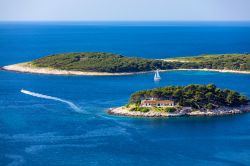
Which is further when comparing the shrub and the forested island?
the forested island

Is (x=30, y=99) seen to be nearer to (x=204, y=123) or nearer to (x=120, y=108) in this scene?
(x=120, y=108)

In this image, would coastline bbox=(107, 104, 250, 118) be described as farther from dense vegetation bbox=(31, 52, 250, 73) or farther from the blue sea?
dense vegetation bbox=(31, 52, 250, 73)

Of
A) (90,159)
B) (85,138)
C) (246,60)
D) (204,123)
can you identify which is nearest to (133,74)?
(246,60)

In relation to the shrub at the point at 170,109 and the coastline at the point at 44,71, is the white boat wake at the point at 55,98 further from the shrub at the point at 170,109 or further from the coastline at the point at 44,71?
the coastline at the point at 44,71

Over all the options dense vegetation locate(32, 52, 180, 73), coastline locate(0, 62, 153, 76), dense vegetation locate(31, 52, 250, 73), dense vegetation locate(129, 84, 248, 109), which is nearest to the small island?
dense vegetation locate(129, 84, 248, 109)

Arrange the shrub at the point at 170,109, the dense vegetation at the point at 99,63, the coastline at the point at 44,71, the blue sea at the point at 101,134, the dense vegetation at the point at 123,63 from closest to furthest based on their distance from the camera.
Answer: the blue sea at the point at 101,134, the shrub at the point at 170,109, the coastline at the point at 44,71, the dense vegetation at the point at 99,63, the dense vegetation at the point at 123,63

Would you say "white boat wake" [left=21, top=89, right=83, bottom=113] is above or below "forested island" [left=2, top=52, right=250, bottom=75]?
above

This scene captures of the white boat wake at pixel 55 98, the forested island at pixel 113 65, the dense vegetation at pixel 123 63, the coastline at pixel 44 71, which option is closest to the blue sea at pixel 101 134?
the white boat wake at pixel 55 98
